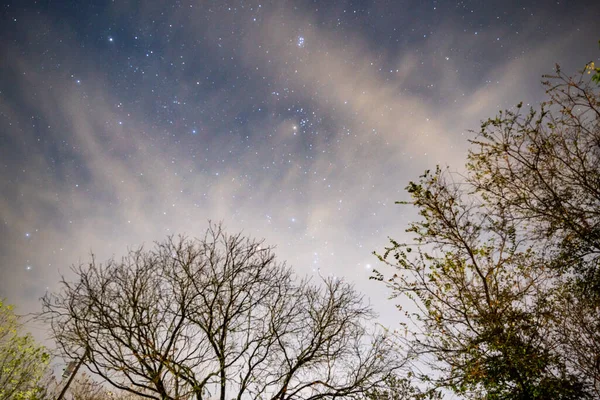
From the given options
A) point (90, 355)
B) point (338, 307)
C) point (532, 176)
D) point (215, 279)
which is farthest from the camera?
point (338, 307)

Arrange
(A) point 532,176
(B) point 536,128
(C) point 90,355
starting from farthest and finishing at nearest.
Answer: (C) point 90,355 < (A) point 532,176 < (B) point 536,128

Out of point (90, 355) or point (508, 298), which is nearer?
point (508, 298)

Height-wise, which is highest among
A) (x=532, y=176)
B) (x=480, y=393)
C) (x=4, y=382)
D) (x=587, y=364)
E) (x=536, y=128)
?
(x=536, y=128)

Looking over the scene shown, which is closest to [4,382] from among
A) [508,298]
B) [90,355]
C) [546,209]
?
[90,355]

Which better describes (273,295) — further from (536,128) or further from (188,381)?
(536,128)

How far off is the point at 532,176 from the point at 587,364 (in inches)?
226

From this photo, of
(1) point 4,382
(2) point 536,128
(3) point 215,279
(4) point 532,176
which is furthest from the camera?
(1) point 4,382

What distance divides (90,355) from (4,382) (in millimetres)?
11286

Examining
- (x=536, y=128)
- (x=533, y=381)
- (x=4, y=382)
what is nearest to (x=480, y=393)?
(x=533, y=381)

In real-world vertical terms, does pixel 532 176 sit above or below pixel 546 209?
above

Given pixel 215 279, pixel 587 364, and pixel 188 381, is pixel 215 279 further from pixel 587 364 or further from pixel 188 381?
pixel 587 364

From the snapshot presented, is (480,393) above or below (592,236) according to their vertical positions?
below

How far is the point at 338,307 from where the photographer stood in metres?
8.74

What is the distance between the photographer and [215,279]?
819 centimetres
